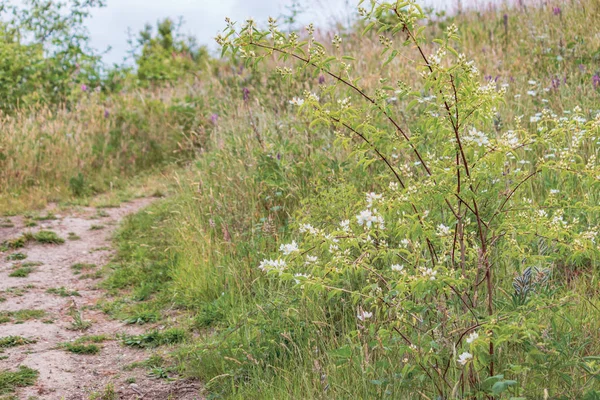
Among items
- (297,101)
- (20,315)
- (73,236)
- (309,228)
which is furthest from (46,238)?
(309,228)

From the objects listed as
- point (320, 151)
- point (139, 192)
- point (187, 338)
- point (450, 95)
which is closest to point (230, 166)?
point (320, 151)

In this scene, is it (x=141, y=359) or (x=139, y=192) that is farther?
(x=139, y=192)

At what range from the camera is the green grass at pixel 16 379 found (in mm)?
3670

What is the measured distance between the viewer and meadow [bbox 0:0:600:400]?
250 cm

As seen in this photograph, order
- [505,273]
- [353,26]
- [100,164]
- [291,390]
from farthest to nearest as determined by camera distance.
→ [353,26] < [100,164] < [505,273] < [291,390]

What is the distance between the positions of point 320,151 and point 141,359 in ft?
8.52

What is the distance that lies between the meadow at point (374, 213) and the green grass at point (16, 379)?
0.83m

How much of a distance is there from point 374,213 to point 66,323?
3282 millimetres

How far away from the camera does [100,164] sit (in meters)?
9.88

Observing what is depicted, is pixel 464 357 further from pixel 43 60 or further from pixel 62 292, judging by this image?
pixel 43 60

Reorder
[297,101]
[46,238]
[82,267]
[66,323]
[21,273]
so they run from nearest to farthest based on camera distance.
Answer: [297,101] → [66,323] → [21,273] → [82,267] → [46,238]

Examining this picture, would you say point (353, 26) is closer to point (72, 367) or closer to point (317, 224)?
point (317, 224)

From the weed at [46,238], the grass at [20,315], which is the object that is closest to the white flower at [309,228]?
the grass at [20,315]

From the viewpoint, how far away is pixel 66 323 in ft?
15.9
